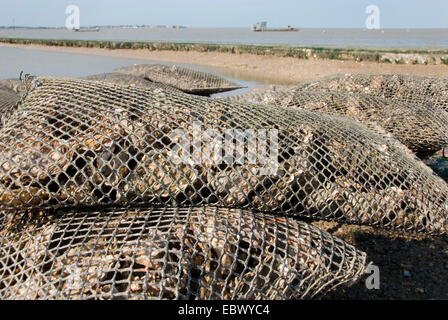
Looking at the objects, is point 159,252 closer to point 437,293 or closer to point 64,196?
point 64,196

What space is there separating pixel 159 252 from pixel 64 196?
0.58 m

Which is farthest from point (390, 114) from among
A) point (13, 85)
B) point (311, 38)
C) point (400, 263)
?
point (311, 38)

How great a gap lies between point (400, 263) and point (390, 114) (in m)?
1.68

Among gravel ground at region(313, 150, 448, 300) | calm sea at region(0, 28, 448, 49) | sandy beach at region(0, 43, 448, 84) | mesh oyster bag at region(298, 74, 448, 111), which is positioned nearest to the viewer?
gravel ground at region(313, 150, 448, 300)

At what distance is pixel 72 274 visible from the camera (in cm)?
154

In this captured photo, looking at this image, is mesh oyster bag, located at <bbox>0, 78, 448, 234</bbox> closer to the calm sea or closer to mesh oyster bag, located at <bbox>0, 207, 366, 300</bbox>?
mesh oyster bag, located at <bbox>0, 207, 366, 300</bbox>

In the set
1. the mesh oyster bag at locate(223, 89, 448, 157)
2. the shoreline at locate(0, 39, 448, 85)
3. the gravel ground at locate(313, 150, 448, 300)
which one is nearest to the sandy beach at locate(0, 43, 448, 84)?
the shoreline at locate(0, 39, 448, 85)

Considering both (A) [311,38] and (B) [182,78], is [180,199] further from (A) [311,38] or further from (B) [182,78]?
(A) [311,38]

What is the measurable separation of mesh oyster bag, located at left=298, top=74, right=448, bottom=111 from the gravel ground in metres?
2.16

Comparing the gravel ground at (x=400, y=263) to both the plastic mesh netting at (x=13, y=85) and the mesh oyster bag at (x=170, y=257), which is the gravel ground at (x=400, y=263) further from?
the plastic mesh netting at (x=13, y=85)

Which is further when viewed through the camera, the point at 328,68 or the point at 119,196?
the point at 328,68

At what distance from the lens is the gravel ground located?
2371 millimetres

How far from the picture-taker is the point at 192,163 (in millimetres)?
1964
